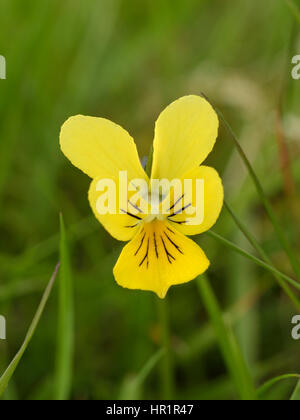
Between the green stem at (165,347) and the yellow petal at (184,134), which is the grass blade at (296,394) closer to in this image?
the green stem at (165,347)

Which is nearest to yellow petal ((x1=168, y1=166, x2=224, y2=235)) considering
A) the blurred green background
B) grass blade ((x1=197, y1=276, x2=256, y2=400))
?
grass blade ((x1=197, y1=276, x2=256, y2=400))

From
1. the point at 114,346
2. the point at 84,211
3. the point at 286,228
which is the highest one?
the point at 84,211

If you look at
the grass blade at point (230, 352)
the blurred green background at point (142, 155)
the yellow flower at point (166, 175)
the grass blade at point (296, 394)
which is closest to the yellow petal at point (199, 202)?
the yellow flower at point (166, 175)

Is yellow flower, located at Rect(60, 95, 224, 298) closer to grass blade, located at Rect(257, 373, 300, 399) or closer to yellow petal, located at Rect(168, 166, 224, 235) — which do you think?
yellow petal, located at Rect(168, 166, 224, 235)

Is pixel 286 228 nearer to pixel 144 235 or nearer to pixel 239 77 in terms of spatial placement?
pixel 239 77
